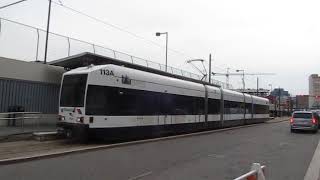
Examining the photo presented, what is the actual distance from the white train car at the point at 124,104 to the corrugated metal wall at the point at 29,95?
4.63 metres

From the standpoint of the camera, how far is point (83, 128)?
17047mm

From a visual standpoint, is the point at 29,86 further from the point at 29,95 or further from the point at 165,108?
the point at 165,108

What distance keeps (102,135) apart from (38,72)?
317 inches

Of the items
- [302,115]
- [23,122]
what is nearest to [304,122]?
[302,115]

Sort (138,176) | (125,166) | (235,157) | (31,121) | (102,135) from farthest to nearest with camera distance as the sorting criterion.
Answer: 1. (31,121)
2. (102,135)
3. (235,157)
4. (125,166)
5. (138,176)

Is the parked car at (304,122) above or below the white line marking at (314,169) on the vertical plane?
above

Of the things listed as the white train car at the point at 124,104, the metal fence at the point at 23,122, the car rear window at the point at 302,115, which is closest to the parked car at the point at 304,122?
the car rear window at the point at 302,115

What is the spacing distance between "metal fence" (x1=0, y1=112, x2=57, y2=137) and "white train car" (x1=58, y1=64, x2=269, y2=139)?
2.15m

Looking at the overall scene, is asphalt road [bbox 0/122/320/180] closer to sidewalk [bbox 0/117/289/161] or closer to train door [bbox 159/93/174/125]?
sidewalk [bbox 0/117/289/161]

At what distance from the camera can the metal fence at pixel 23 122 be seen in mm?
18638

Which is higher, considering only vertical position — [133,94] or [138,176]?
[133,94]

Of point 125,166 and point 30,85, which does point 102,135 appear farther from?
point 30,85

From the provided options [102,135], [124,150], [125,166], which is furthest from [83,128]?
[125,166]

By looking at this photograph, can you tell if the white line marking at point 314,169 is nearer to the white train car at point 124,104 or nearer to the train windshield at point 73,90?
the white train car at point 124,104
